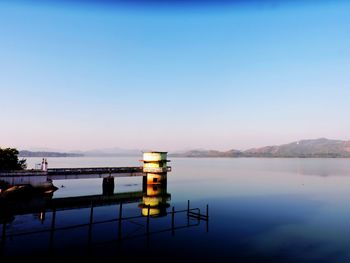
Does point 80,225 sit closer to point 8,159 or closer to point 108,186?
point 108,186

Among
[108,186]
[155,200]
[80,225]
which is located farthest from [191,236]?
[108,186]

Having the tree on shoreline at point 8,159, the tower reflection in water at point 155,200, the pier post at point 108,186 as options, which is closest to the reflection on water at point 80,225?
the tower reflection in water at point 155,200

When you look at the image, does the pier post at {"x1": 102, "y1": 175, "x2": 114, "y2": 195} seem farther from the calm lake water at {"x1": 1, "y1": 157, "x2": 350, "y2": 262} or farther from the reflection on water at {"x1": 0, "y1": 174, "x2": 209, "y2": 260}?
the calm lake water at {"x1": 1, "y1": 157, "x2": 350, "y2": 262}

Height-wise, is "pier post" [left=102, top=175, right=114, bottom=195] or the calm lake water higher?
"pier post" [left=102, top=175, right=114, bottom=195]

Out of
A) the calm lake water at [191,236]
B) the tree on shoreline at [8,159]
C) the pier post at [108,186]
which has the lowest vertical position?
the calm lake water at [191,236]

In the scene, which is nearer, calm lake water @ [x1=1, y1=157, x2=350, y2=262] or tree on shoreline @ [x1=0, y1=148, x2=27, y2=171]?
calm lake water @ [x1=1, y1=157, x2=350, y2=262]

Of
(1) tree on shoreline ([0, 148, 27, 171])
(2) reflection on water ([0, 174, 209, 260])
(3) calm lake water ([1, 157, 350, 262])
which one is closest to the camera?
(3) calm lake water ([1, 157, 350, 262])

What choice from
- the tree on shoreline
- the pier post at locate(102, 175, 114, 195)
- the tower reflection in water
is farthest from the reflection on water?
the tree on shoreline

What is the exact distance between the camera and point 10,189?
54.8m

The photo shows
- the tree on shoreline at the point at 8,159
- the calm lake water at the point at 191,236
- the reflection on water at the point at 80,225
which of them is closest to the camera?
the calm lake water at the point at 191,236

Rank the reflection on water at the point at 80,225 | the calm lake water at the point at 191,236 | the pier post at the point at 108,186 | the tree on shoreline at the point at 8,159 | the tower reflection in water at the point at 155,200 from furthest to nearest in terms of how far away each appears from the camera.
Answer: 1. the pier post at the point at 108,186
2. the tree on shoreline at the point at 8,159
3. the tower reflection in water at the point at 155,200
4. the reflection on water at the point at 80,225
5. the calm lake water at the point at 191,236

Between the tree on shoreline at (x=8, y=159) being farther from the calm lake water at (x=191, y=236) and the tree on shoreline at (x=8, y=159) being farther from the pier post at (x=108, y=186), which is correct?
the calm lake water at (x=191, y=236)

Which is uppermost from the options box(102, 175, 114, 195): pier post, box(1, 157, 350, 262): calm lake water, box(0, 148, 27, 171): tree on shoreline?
box(0, 148, 27, 171): tree on shoreline

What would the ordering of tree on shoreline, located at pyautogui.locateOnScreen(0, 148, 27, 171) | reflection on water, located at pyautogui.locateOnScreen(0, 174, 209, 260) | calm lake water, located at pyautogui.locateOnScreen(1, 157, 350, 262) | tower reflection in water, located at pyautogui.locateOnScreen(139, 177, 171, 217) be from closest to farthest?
1. calm lake water, located at pyautogui.locateOnScreen(1, 157, 350, 262)
2. reflection on water, located at pyautogui.locateOnScreen(0, 174, 209, 260)
3. tower reflection in water, located at pyautogui.locateOnScreen(139, 177, 171, 217)
4. tree on shoreline, located at pyautogui.locateOnScreen(0, 148, 27, 171)
